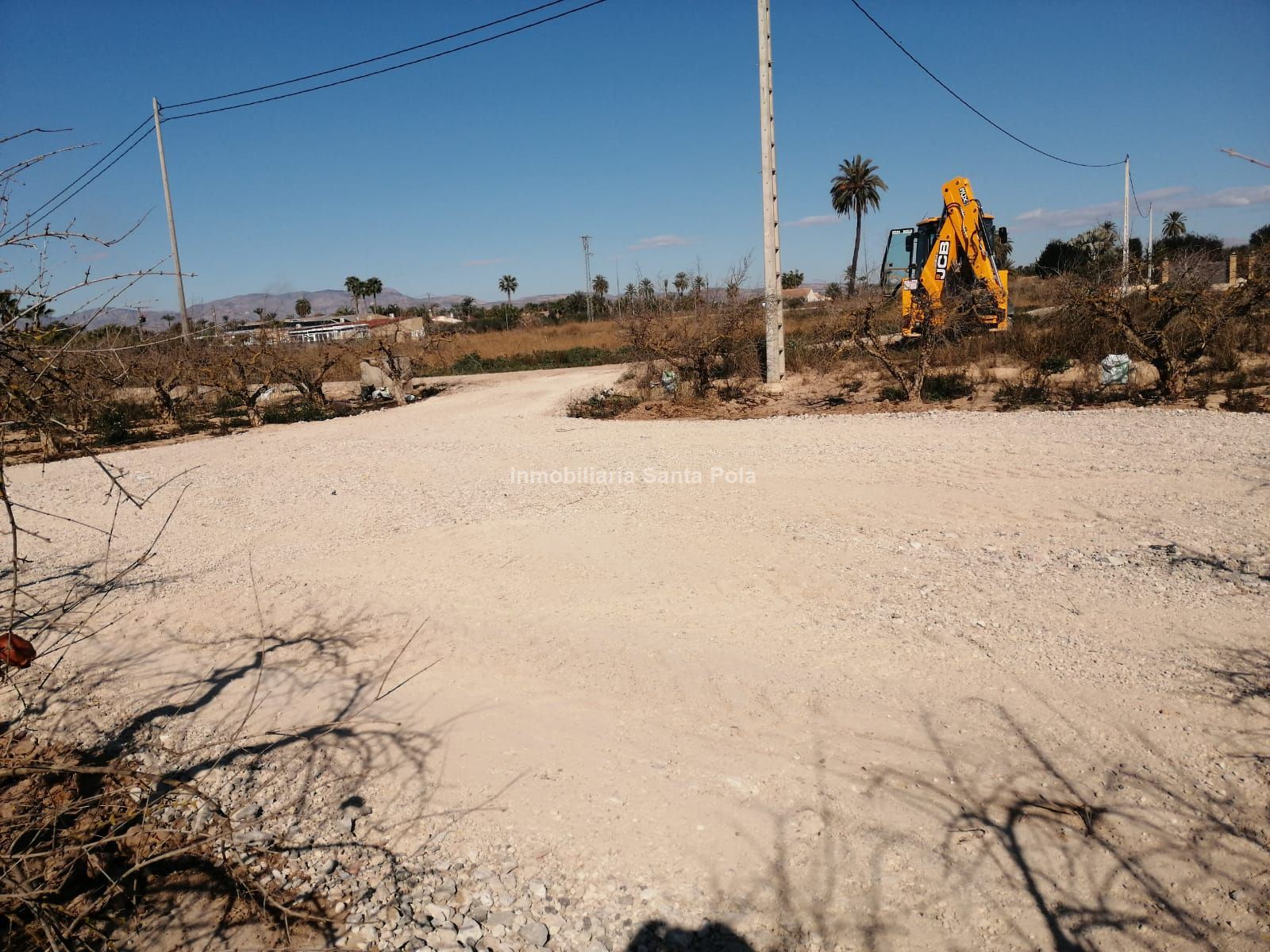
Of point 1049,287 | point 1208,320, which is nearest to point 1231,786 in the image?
point 1208,320

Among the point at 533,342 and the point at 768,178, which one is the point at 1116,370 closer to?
the point at 768,178

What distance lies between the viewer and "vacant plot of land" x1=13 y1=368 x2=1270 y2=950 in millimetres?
2922

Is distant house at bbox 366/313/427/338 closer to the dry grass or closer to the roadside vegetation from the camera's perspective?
the dry grass

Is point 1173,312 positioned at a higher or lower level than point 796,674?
higher

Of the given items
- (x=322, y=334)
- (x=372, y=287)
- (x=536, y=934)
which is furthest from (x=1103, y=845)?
(x=372, y=287)

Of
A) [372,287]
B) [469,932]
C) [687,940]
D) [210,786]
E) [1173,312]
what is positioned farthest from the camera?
[372,287]

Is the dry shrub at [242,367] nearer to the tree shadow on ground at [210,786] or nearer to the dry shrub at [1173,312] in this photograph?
the tree shadow on ground at [210,786]

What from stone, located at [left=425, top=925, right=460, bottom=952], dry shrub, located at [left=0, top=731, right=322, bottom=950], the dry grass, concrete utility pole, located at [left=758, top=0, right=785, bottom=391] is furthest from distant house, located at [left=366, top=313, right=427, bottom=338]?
stone, located at [left=425, top=925, right=460, bottom=952]

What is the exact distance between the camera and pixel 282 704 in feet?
14.7

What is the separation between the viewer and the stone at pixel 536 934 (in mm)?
2787

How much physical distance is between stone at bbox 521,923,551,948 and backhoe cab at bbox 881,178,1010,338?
41.3 feet

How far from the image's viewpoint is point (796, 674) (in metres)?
4.27

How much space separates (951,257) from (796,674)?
533 inches

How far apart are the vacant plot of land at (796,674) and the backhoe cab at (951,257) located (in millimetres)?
6437
